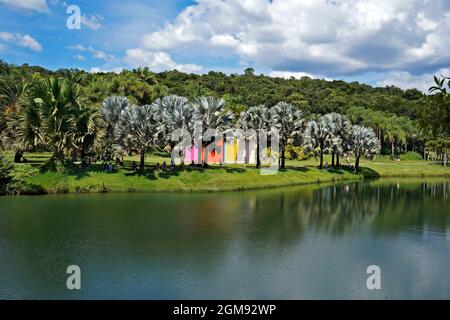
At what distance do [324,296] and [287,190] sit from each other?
127 ft

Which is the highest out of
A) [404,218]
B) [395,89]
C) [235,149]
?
[395,89]

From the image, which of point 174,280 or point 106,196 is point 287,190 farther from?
point 174,280

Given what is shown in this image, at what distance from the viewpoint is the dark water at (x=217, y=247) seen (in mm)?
19719

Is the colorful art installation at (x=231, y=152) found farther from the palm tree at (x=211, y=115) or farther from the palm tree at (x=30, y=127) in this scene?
the palm tree at (x=30, y=127)

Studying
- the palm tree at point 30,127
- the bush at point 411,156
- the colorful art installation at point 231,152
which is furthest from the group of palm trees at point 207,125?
the bush at point 411,156

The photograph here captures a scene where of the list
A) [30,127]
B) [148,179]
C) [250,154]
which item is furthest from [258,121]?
[30,127]

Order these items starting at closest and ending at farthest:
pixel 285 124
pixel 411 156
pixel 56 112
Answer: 1. pixel 56 112
2. pixel 285 124
3. pixel 411 156

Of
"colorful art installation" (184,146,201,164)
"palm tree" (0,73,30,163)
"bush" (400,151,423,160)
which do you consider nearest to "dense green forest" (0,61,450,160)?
"palm tree" (0,73,30,163)

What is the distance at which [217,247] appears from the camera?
26609 millimetres

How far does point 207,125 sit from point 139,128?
10.2 meters

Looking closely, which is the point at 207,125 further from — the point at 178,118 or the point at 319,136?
the point at 319,136

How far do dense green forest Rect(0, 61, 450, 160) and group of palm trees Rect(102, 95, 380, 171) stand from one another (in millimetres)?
3471
